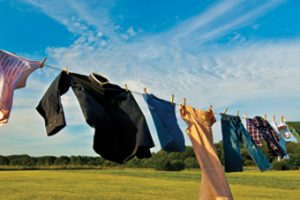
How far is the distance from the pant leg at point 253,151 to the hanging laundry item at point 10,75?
375 centimetres

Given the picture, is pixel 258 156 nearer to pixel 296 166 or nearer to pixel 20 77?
pixel 20 77

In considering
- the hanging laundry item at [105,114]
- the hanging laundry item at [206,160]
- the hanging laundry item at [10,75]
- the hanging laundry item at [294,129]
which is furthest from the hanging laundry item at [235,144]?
the hanging laundry item at [10,75]

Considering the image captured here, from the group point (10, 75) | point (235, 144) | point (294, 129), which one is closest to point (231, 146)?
point (235, 144)

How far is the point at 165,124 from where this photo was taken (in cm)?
511

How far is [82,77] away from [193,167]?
34.1m

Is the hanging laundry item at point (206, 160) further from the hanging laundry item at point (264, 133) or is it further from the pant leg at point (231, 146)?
the hanging laundry item at point (264, 133)

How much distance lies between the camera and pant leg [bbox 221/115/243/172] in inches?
241

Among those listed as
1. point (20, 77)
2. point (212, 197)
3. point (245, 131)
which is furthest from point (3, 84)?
point (245, 131)

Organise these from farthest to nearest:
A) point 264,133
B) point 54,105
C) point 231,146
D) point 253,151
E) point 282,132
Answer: point 282,132 → point 264,133 → point 253,151 → point 231,146 → point 54,105

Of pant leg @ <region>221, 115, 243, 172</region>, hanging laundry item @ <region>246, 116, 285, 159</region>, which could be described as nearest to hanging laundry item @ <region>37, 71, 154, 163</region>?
pant leg @ <region>221, 115, 243, 172</region>

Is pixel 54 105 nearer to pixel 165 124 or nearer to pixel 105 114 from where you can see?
pixel 105 114

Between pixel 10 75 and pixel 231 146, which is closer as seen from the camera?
pixel 10 75

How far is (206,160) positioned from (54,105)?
2254 mm

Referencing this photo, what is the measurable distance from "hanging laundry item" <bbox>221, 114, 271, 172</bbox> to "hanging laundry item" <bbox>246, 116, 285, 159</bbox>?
1.63 ft
